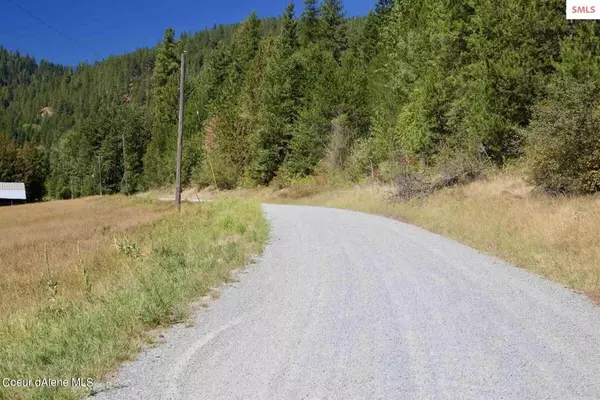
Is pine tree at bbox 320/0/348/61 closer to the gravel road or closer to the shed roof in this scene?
the gravel road

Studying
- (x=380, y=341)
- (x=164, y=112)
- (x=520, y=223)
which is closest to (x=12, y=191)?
(x=164, y=112)

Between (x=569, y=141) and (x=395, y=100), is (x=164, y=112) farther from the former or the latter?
(x=569, y=141)

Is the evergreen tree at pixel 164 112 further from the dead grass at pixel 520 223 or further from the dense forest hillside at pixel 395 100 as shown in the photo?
the dead grass at pixel 520 223

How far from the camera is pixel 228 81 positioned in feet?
207

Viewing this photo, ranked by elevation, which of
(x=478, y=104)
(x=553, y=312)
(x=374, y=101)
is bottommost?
(x=553, y=312)

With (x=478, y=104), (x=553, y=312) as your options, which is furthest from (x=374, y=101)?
(x=553, y=312)

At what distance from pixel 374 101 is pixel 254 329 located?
35.1m

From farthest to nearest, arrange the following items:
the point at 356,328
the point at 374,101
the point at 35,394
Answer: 1. the point at 374,101
2. the point at 356,328
3. the point at 35,394

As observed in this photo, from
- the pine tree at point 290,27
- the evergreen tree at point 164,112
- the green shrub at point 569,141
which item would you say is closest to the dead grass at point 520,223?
the green shrub at point 569,141

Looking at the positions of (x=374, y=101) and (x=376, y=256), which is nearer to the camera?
(x=376, y=256)

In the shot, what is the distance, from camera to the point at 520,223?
13195mm

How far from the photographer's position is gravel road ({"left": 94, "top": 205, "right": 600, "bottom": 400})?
170 inches

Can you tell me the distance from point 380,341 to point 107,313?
3.55 m

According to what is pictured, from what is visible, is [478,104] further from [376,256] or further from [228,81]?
[228,81]
